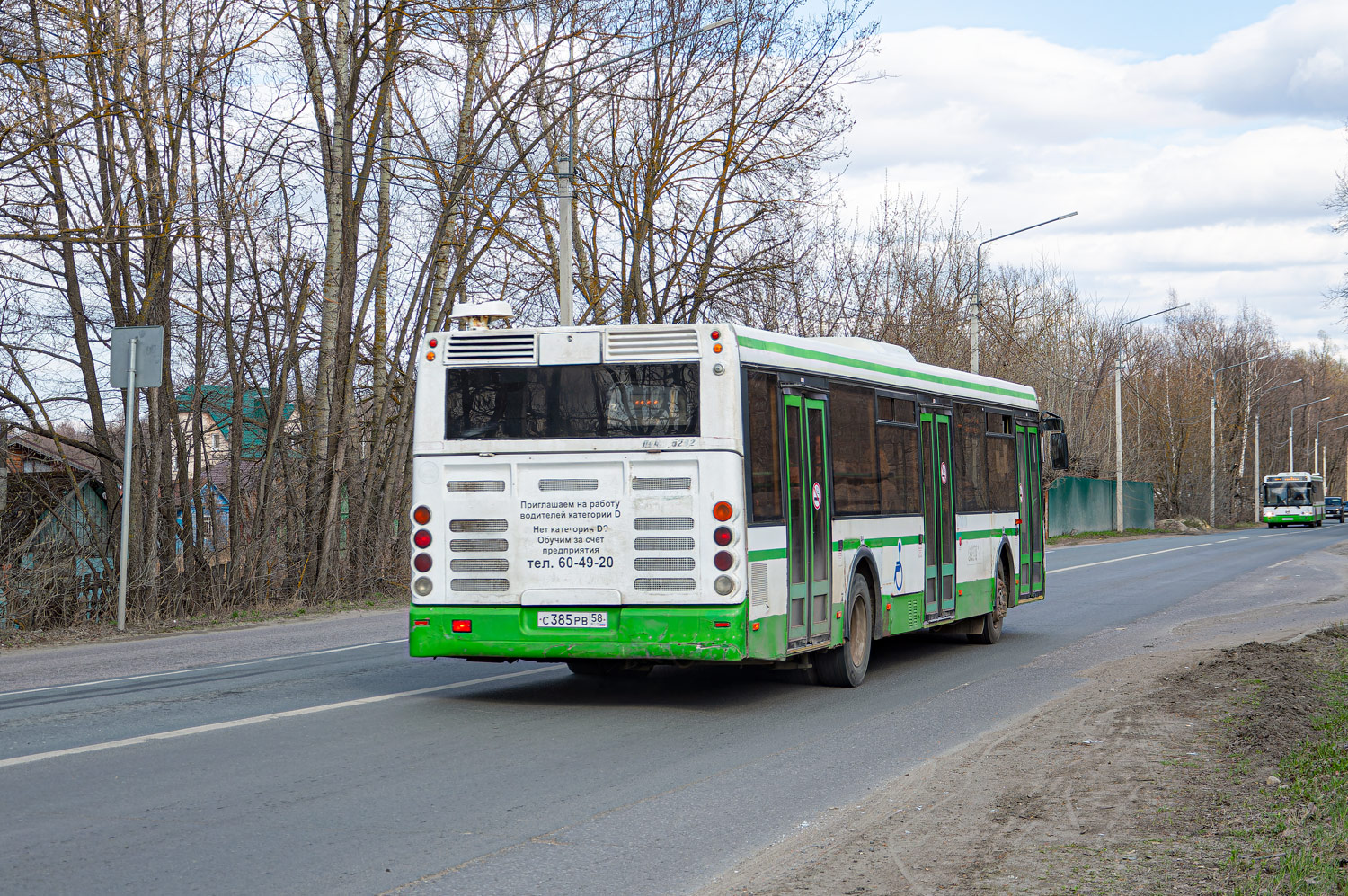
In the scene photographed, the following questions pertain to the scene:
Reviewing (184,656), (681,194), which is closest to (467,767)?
(184,656)

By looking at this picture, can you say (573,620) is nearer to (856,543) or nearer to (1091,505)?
(856,543)

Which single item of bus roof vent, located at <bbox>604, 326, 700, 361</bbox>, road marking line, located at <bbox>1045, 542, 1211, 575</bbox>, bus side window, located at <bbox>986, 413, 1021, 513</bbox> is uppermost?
bus roof vent, located at <bbox>604, 326, 700, 361</bbox>

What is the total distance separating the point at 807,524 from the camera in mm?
11117

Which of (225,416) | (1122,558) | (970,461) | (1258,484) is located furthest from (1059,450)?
(1258,484)

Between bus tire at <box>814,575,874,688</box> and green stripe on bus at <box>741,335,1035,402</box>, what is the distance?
1973 mm

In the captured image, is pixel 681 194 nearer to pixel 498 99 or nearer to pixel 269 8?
pixel 498 99

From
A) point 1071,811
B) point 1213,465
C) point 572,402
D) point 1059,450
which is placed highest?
point 1213,465

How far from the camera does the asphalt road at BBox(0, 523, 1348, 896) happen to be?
5887 mm

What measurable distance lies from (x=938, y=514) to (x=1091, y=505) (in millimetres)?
50226

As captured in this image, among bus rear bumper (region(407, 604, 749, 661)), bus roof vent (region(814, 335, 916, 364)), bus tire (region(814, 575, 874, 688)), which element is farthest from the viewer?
bus roof vent (region(814, 335, 916, 364))

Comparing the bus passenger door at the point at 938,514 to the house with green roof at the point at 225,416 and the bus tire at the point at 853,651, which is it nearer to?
the bus tire at the point at 853,651

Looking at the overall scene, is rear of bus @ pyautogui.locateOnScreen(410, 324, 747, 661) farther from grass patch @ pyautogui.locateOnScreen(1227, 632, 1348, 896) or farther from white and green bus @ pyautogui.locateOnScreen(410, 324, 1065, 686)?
grass patch @ pyautogui.locateOnScreen(1227, 632, 1348, 896)

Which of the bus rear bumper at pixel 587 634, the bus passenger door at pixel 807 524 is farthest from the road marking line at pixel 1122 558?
the bus rear bumper at pixel 587 634

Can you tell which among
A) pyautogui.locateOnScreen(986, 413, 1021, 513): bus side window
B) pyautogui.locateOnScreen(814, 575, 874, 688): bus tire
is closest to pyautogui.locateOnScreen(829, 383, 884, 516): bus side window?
pyautogui.locateOnScreen(814, 575, 874, 688): bus tire
